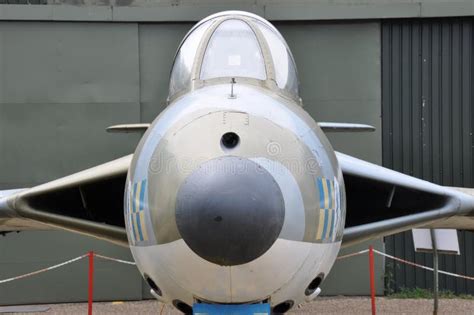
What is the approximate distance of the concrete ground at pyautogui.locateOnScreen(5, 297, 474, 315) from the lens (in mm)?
11133

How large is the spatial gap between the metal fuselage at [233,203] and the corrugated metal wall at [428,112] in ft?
25.2

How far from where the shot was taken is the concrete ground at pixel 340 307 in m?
11.1

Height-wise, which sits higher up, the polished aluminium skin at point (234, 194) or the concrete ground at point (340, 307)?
the polished aluminium skin at point (234, 194)

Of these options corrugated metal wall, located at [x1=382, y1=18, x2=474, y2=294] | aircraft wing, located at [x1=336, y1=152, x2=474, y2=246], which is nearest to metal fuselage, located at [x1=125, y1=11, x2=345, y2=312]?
aircraft wing, located at [x1=336, y1=152, x2=474, y2=246]

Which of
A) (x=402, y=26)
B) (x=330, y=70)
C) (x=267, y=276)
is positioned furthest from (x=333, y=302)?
(x=267, y=276)

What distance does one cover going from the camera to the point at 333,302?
39.1ft

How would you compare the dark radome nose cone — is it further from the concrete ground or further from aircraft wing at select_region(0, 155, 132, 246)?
the concrete ground

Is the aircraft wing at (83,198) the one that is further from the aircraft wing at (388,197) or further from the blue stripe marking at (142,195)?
the blue stripe marking at (142,195)

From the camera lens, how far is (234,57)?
19.7ft

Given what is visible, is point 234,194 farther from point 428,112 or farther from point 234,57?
point 428,112

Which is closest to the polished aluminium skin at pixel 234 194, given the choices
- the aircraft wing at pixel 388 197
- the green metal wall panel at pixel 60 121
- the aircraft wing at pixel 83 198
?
the aircraft wing at pixel 388 197

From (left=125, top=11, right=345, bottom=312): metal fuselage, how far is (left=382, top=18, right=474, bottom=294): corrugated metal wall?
7670 mm

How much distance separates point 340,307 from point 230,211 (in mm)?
7839

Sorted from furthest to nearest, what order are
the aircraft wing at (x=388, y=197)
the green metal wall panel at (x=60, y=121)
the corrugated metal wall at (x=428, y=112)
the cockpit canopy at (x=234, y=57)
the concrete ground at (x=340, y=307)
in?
the corrugated metal wall at (x=428, y=112), the green metal wall panel at (x=60, y=121), the concrete ground at (x=340, y=307), the aircraft wing at (x=388, y=197), the cockpit canopy at (x=234, y=57)
